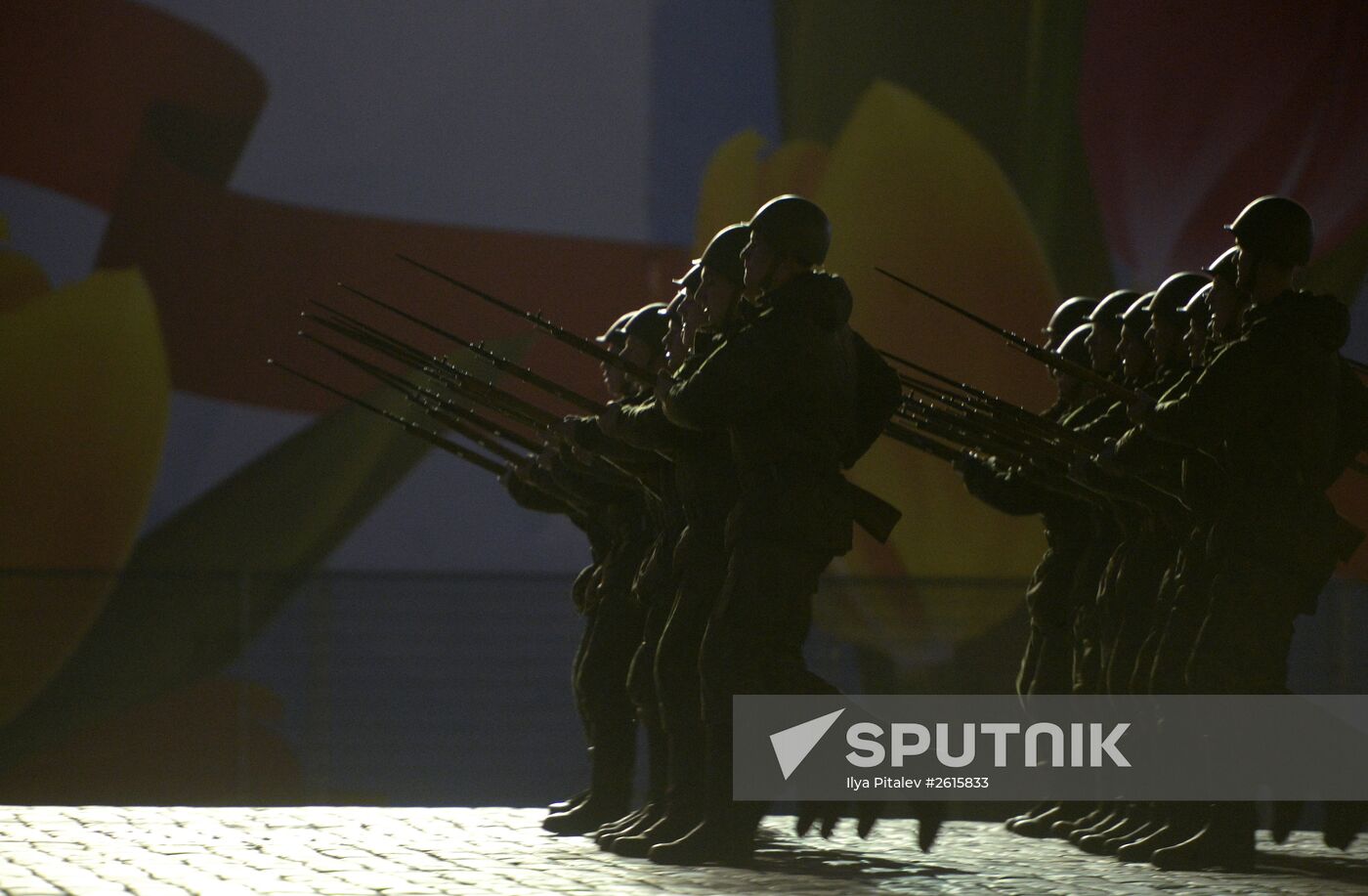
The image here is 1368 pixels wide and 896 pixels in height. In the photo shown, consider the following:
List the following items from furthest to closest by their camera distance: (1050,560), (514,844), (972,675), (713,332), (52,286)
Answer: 1. (52,286)
2. (972,675)
3. (1050,560)
4. (514,844)
5. (713,332)

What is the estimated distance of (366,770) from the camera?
10.5m

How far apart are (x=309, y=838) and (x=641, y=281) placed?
17.9 feet

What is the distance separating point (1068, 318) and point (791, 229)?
8.85ft

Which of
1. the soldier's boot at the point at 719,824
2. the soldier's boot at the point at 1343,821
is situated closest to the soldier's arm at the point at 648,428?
the soldier's boot at the point at 719,824

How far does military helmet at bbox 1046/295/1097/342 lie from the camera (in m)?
8.53

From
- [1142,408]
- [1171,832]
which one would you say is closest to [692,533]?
[1142,408]

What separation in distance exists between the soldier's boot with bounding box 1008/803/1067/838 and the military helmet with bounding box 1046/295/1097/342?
1764mm

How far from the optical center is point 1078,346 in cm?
798

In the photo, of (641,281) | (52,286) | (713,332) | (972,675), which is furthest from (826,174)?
(713,332)

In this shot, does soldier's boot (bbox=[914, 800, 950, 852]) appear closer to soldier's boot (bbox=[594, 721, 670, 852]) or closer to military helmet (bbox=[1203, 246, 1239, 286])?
soldier's boot (bbox=[594, 721, 670, 852])

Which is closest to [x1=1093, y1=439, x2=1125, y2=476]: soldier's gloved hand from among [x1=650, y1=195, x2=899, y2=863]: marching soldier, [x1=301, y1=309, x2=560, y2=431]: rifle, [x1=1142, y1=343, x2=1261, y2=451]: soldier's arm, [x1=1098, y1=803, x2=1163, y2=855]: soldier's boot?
[x1=1142, y1=343, x2=1261, y2=451]: soldier's arm

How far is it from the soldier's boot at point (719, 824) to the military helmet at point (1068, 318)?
288 cm

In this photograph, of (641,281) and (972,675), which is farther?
(641,281)

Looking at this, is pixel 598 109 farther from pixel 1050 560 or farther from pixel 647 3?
pixel 1050 560
